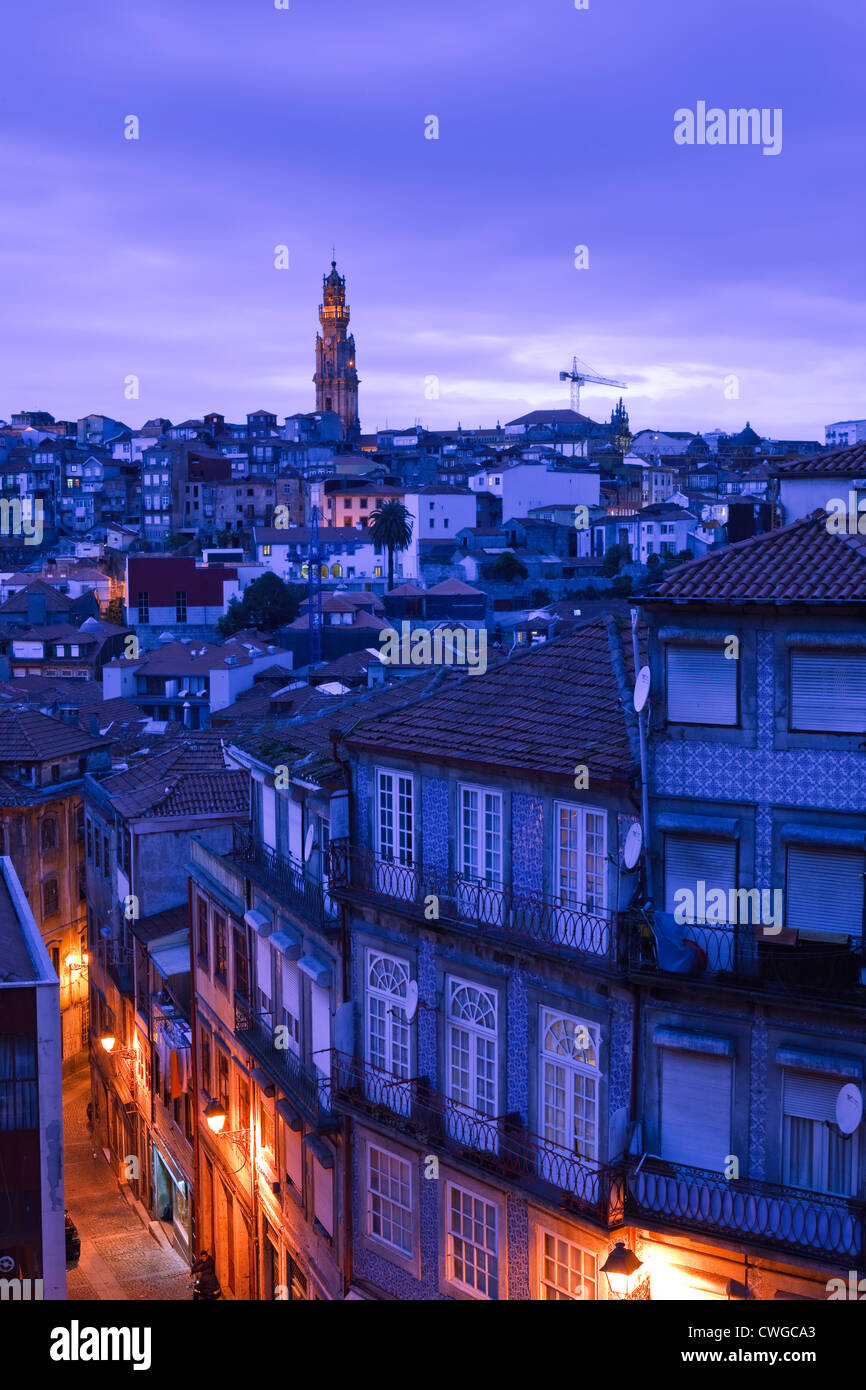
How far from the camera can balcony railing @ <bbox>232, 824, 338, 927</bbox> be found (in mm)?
21859

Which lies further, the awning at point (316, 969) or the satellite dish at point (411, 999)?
the awning at point (316, 969)

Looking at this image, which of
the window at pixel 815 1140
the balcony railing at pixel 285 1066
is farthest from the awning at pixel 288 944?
the window at pixel 815 1140

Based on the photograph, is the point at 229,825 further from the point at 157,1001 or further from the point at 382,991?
the point at 382,991

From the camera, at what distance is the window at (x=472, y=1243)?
60.8 feet

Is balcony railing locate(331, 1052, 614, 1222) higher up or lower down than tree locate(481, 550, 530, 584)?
lower down

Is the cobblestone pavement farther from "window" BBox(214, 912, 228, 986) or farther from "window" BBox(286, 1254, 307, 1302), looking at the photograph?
"window" BBox(214, 912, 228, 986)

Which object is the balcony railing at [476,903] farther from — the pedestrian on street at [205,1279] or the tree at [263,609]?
the tree at [263,609]

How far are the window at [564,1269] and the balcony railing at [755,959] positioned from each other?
390cm

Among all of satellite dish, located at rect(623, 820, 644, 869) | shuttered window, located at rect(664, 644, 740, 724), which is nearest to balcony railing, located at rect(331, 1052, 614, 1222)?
satellite dish, located at rect(623, 820, 644, 869)

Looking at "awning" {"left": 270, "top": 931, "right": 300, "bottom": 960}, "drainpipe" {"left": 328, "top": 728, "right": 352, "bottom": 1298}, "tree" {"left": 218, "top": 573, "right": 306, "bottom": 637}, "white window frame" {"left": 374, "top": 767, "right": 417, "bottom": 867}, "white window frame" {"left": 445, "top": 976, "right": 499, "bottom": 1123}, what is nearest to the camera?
"white window frame" {"left": 445, "top": 976, "right": 499, "bottom": 1123}

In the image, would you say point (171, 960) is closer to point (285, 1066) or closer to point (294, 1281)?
point (294, 1281)

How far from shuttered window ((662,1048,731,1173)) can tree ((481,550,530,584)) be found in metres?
110

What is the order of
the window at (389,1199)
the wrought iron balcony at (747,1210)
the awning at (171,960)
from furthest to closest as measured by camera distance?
1. the awning at (171,960)
2. the window at (389,1199)
3. the wrought iron balcony at (747,1210)
